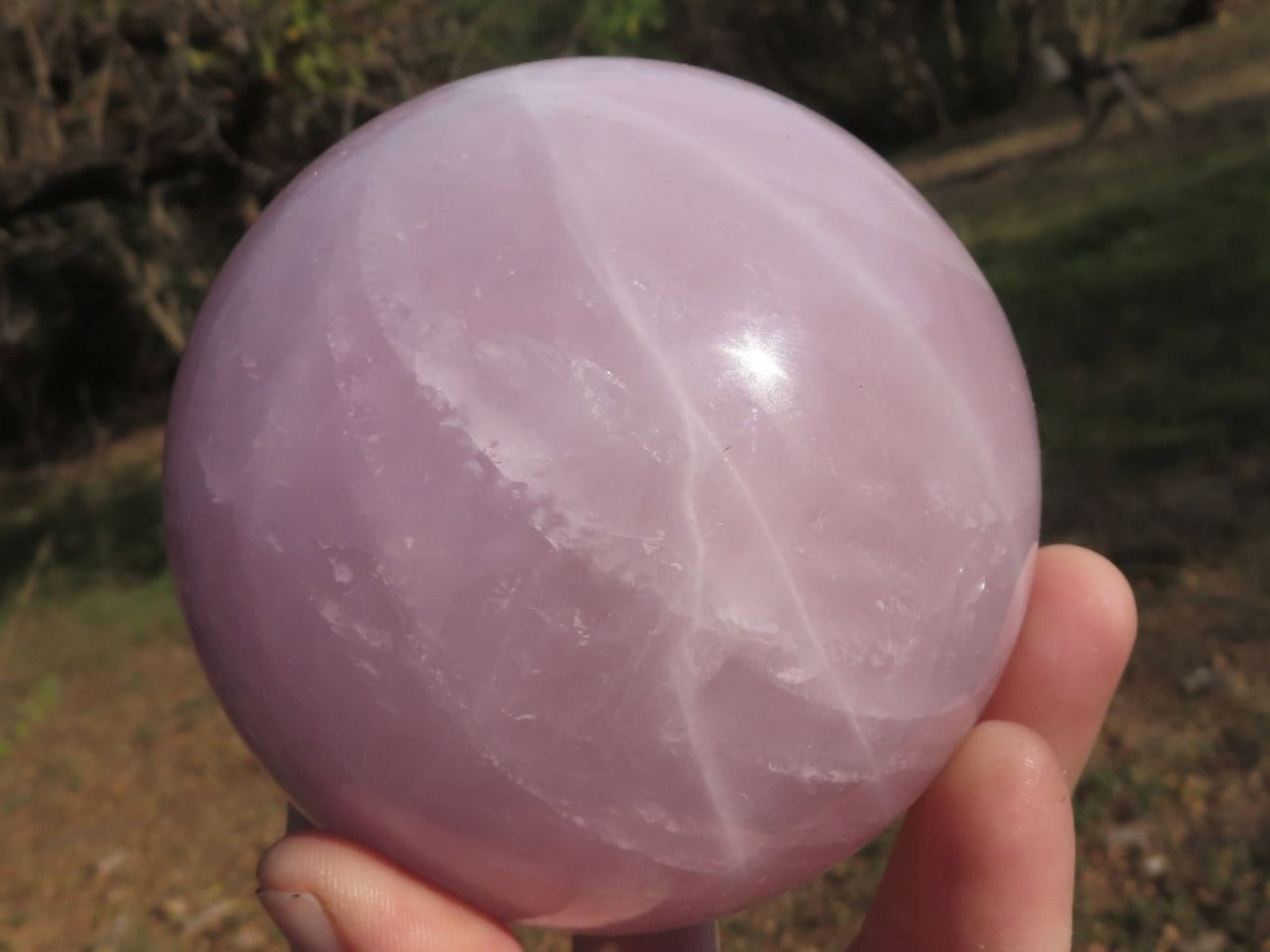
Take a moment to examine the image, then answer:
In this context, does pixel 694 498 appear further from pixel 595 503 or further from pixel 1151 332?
pixel 1151 332

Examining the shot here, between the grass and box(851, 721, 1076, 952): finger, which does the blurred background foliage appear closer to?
the grass

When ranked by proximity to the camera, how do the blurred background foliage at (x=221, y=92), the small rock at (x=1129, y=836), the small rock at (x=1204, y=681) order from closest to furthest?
the small rock at (x=1129, y=836), the small rock at (x=1204, y=681), the blurred background foliage at (x=221, y=92)

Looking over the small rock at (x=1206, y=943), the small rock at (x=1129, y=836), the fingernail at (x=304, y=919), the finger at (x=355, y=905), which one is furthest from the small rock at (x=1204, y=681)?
the fingernail at (x=304, y=919)

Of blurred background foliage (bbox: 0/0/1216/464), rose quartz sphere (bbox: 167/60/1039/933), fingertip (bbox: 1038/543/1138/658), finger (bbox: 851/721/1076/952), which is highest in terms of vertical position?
rose quartz sphere (bbox: 167/60/1039/933)

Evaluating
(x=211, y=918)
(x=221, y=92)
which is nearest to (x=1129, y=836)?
A: (x=211, y=918)

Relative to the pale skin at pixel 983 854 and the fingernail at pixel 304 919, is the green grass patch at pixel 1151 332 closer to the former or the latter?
the pale skin at pixel 983 854

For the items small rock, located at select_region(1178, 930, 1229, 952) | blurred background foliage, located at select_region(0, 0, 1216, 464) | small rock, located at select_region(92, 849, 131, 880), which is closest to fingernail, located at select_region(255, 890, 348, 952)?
small rock, located at select_region(1178, 930, 1229, 952)

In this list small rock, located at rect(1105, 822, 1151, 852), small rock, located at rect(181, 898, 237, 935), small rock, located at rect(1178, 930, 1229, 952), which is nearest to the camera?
small rock, located at rect(1178, 930, 1229, 952)
